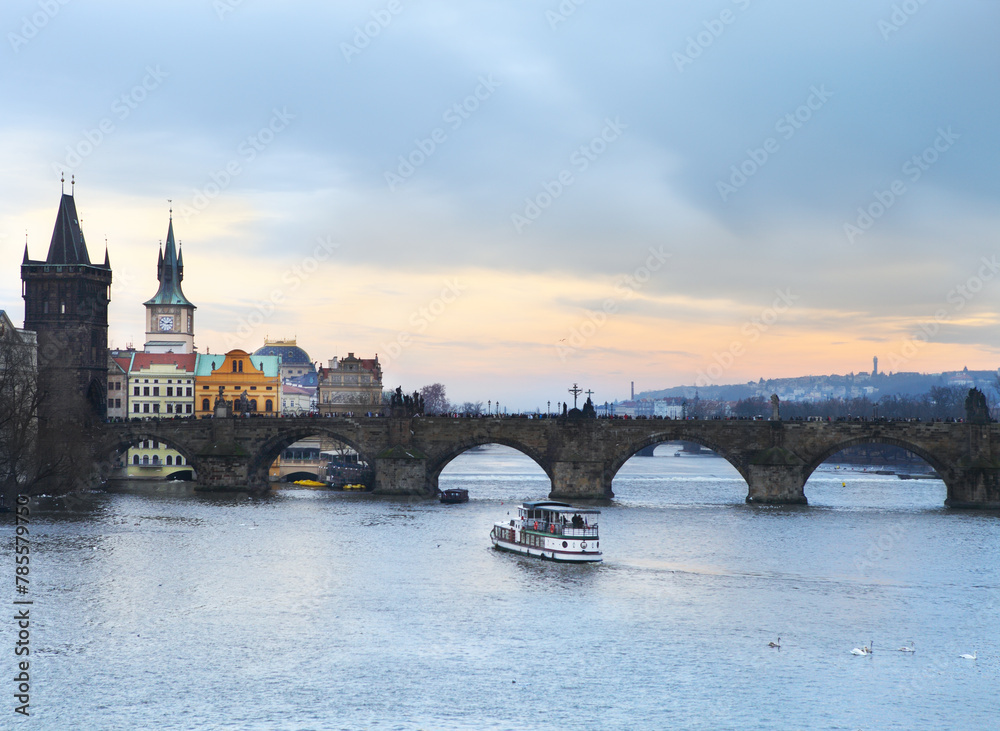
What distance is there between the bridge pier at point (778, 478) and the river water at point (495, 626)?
11812 mm

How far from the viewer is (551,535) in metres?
68.8

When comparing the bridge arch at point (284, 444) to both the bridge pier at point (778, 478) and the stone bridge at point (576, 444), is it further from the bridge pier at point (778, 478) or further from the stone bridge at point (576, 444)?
the bridge pier at point (778, 478)

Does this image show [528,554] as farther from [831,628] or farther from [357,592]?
[831,628]

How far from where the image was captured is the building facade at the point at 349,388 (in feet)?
564

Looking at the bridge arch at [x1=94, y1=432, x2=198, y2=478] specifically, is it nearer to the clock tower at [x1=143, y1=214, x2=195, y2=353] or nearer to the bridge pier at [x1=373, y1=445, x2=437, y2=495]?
the bridge pier at [x1=373, y1=445, x2=437, y2=495]

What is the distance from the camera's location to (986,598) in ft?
188

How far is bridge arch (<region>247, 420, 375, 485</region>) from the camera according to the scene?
349 ft

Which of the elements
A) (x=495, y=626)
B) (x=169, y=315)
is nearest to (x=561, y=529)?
(x=495, y=626)

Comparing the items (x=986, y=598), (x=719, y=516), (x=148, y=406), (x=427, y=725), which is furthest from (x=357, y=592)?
(x=148, y=406)

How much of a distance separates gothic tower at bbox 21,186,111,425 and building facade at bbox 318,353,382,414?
4512 cm

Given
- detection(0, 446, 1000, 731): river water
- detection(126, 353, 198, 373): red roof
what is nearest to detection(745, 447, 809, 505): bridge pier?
detection(0, 446, 1000, 731): river water

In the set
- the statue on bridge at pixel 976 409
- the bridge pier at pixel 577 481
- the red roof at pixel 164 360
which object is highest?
the red roof at pixel 164 360

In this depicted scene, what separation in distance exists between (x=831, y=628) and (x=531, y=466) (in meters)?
126

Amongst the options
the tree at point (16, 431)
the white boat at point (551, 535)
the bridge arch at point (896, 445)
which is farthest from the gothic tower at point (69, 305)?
the bridge arch at point (896, 445)
